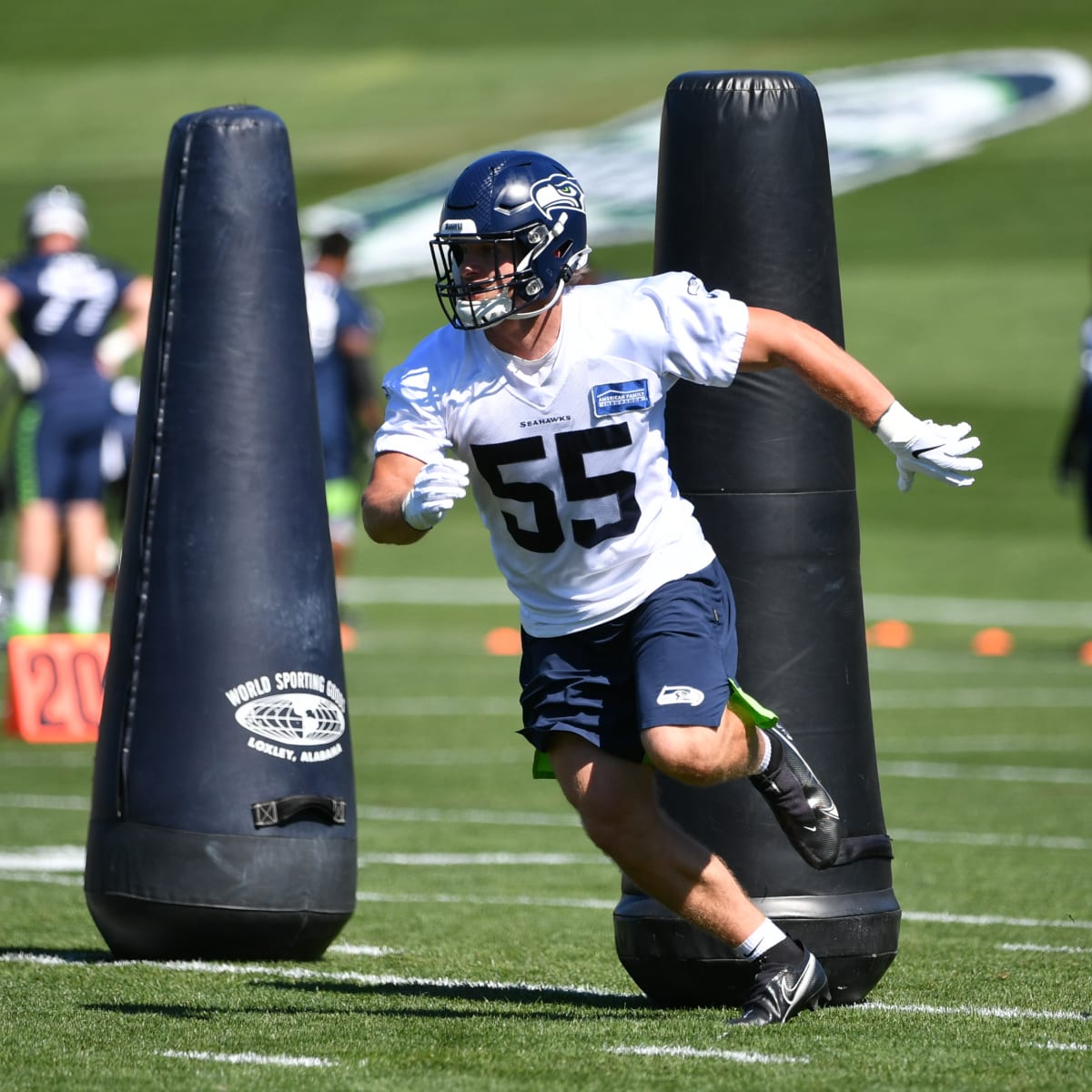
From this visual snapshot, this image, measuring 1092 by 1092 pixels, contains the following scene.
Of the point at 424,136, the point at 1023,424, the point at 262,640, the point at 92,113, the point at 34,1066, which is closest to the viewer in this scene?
the point at 34,1066

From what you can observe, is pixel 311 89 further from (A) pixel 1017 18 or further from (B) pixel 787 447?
(B) pixel 787 447

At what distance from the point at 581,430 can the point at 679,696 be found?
621 mm

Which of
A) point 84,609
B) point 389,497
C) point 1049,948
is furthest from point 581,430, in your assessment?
point 84,609

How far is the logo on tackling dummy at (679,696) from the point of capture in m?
5.14

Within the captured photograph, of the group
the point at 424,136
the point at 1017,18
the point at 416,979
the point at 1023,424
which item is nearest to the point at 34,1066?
the point at 416,979

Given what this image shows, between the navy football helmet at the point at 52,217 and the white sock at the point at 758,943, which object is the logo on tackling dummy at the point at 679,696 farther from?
the navy football helmet at the point at 52,217

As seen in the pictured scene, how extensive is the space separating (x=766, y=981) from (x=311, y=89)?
138 ft

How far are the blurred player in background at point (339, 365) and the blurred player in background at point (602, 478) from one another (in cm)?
1004

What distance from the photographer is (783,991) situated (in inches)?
206

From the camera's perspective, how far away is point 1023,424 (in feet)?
93.7

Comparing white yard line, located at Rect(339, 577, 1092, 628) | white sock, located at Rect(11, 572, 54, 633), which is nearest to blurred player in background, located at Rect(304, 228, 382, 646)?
white sock, located at Rect(11, 572, 54, 633)

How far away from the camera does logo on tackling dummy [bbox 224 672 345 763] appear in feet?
20.4

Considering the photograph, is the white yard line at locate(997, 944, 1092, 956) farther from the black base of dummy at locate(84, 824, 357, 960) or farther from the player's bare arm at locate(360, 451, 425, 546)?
the player's bare arm at locate(360, 451, 425, 546)

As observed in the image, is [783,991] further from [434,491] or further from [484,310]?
[484,310]
